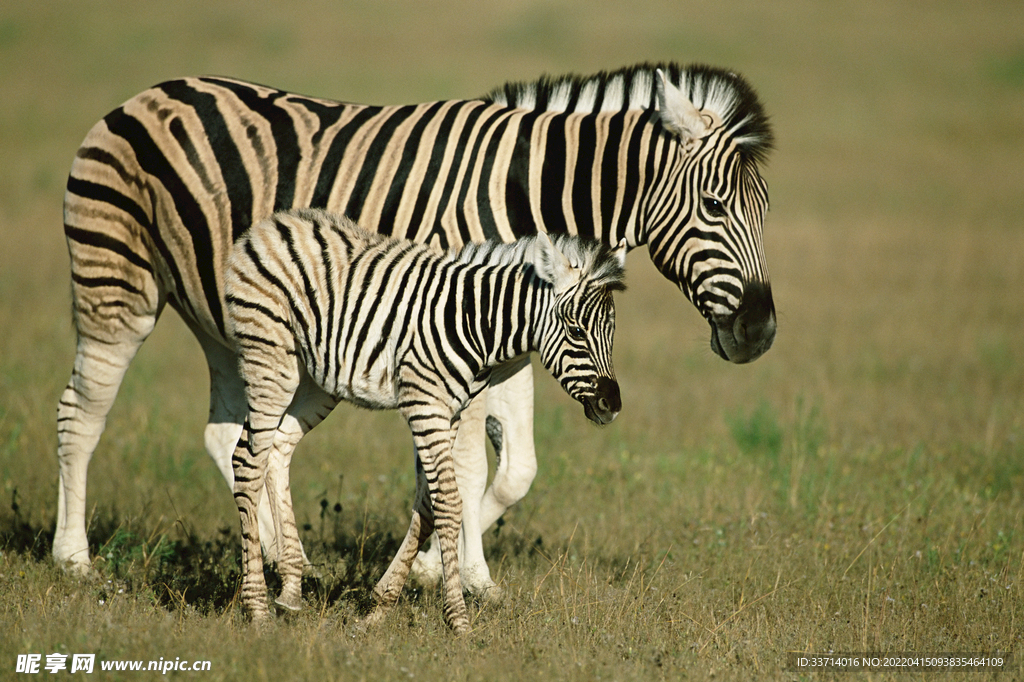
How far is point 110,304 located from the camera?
6.29m

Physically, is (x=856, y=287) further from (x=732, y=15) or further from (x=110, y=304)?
(x=732, y=15)

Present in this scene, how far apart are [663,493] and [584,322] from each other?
11.6ft

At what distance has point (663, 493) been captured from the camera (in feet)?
26.2

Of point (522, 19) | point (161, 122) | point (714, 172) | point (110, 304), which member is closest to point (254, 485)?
point (110, 304)

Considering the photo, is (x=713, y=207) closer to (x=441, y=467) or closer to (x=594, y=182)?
(x=594, y=182)

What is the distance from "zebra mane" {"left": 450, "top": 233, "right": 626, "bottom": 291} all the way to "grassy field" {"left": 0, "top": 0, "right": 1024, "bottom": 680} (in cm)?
182

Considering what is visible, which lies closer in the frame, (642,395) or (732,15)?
(642,395)

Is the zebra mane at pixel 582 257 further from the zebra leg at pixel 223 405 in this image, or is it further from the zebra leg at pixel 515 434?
the zebra leg at pixel 223 405

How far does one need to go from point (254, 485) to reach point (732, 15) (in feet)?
147

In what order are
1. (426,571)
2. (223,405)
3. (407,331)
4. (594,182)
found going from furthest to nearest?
1. (223,405)
2. (426,571)
3. (594,182)
4. (407,331)

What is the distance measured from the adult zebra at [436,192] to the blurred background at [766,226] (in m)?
0.89

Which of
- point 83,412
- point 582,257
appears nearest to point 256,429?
point 582,257

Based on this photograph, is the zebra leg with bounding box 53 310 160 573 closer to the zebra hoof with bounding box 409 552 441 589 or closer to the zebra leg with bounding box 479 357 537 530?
the zebra hoof with bounding box 409 552 441 589

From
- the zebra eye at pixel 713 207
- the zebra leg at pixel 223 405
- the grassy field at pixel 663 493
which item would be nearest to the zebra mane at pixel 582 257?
the zebra eye at pixel 713 207
